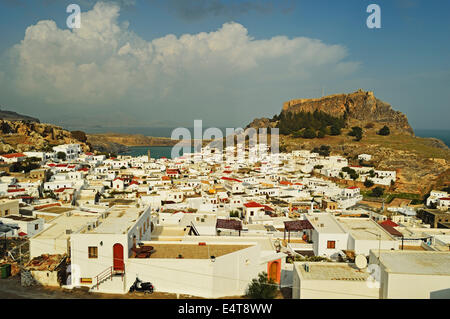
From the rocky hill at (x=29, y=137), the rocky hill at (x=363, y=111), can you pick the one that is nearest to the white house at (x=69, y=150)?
the rocky hill at (x=29, y=137)

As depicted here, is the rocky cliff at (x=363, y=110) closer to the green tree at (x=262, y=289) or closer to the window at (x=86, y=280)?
the green tree at (x=262, y=289)

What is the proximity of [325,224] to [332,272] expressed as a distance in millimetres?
5336

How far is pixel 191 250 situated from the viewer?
8.74 metres

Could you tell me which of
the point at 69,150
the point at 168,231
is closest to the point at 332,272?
the point at 168,231

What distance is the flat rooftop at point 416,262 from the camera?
21.6 feet

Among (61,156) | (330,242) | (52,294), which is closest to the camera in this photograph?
(52,294)

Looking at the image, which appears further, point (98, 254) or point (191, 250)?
point (191, 250)

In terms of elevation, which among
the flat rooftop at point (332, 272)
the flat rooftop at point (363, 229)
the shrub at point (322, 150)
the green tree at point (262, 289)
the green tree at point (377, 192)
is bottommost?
the green tree at point (377, 192)

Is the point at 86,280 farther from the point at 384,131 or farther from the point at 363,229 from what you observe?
the point at 384,131

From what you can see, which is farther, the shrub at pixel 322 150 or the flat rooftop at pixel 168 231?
the shrub at pixel 322 150

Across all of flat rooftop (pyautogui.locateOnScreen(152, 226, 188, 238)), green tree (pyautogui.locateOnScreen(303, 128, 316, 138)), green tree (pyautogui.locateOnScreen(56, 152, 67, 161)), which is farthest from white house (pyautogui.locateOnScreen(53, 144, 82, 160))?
green tree (pyautogui.locateOnScreen(303, 128, 316, 138))

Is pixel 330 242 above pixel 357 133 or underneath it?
underneath

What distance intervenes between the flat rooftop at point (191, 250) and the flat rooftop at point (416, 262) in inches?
133
